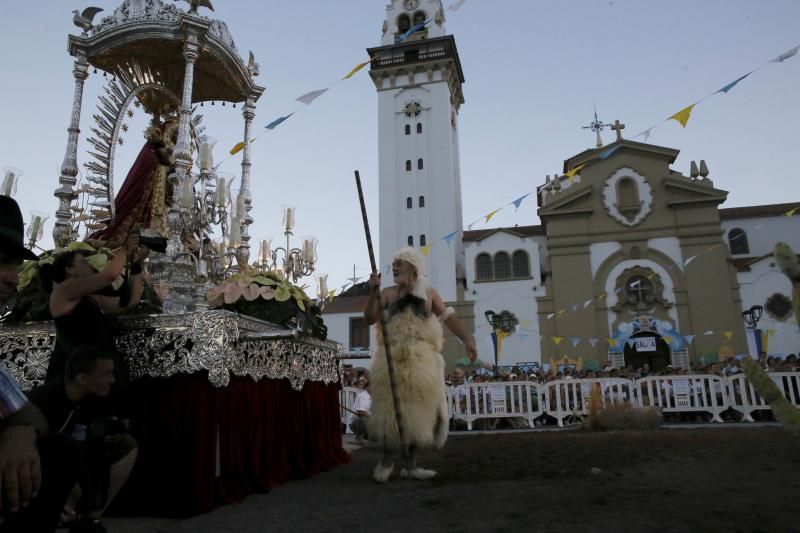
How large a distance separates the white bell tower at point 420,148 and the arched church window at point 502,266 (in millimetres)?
2099

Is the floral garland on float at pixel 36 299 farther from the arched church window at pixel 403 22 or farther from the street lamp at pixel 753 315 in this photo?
the arched church window at pixel 403 22

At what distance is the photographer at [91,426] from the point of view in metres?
2.09

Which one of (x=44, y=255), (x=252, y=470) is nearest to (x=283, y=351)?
(x=252, y=470)

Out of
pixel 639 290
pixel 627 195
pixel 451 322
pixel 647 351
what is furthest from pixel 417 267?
pixel 627 195

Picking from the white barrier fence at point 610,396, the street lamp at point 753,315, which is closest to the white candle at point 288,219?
the white barrier fence at point 610,396

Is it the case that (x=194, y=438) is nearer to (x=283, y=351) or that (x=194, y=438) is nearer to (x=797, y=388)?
(x=283, y=351)

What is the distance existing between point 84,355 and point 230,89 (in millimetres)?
6397

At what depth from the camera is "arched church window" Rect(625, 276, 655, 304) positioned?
84.1 ft

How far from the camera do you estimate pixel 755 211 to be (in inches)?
1222

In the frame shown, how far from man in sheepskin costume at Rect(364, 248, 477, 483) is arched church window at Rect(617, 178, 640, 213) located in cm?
2586

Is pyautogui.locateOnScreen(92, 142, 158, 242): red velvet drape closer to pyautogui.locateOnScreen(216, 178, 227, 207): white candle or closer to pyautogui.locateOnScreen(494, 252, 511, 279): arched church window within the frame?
pyautogui.locateOnScreen(216, 178, 227, 207): white candle

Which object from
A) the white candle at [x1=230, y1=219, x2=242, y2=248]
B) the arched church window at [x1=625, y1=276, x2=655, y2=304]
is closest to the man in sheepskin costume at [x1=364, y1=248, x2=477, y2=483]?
the white candle at [x1=230, y1=219, x2=242, y2=248]

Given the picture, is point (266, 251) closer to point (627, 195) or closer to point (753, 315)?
point (753, 315)

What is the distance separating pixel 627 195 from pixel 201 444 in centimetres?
2842
